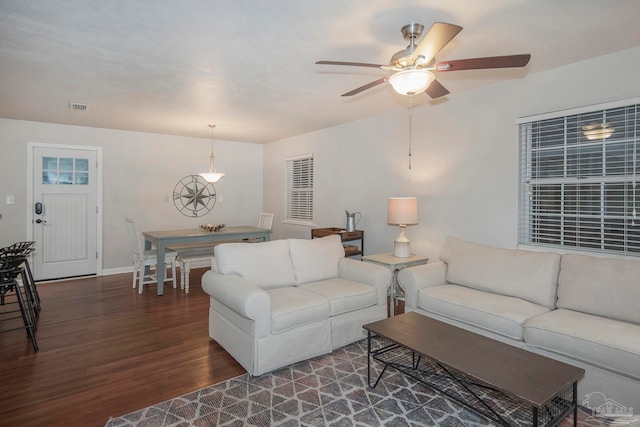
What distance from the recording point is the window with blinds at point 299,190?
6082mm

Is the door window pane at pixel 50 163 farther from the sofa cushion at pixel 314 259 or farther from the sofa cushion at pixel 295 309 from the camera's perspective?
the sofa cushion at pixel 295 309

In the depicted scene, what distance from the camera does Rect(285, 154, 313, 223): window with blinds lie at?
6082 millimetres

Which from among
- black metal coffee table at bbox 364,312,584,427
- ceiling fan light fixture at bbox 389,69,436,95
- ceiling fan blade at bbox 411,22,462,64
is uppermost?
ceiling fan blade at bbox 411,22,462,64

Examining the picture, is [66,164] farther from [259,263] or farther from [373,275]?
[373,275]

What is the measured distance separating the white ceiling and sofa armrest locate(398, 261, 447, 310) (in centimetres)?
182

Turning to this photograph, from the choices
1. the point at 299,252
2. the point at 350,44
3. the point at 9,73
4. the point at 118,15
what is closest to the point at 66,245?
the point at 9,73

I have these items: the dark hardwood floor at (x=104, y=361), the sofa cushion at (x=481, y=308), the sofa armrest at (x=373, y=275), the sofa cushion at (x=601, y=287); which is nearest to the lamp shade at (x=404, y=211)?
the sofa armrest at (x=373, y=275)

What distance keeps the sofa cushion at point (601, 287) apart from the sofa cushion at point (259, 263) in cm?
224

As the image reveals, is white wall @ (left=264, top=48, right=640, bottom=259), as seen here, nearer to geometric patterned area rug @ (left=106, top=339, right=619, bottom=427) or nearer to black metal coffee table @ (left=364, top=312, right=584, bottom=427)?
black metal coffee table @ (left=364, top=312, right=584, bottom=427)

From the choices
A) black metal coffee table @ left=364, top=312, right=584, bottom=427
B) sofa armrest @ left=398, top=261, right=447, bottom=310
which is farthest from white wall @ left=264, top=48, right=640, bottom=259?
black metal coffee table @ left=364, top=312, right=584, bottom=427

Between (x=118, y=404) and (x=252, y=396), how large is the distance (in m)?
0.83

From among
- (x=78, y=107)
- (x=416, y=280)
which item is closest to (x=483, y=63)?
(x=416, y=280)

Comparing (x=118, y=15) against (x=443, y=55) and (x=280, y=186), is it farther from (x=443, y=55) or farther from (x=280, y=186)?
(x=280, y=186)

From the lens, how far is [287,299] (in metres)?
2.81
